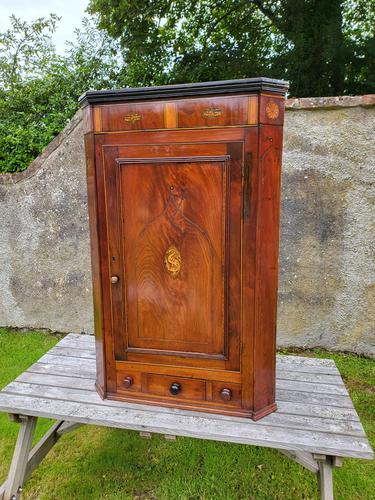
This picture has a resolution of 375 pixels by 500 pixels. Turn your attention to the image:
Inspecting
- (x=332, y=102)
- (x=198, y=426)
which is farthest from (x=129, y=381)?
(x=332, y=102)

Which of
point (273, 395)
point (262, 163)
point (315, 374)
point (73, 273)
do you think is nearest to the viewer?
point (262, 163)

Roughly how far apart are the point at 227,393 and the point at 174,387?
0.29 m

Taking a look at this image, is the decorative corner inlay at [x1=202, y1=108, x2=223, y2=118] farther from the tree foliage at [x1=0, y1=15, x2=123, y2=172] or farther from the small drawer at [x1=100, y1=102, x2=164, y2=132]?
the tree foliage at [x1=0, y1=15, x2=123, y2=172]

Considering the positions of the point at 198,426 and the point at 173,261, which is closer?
the point at 198,426

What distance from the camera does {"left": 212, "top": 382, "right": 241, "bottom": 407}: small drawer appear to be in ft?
6.21

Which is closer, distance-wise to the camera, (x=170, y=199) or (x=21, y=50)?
(x=170, y=199)

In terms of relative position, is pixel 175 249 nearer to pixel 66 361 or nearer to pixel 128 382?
pixel 128 382

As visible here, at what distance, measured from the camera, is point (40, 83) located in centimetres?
479

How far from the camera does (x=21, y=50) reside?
5.23 meters

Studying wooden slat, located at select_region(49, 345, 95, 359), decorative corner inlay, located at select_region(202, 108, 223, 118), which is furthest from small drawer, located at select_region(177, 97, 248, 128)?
wooden slat, located at select_region(49, 345, 95, 359)

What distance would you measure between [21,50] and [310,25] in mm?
3931

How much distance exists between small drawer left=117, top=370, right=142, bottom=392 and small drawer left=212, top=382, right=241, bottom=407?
1.40ft

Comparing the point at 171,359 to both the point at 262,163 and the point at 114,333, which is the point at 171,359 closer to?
the point at 114,333

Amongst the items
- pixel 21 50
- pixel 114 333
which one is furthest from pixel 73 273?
pixel 21 50
